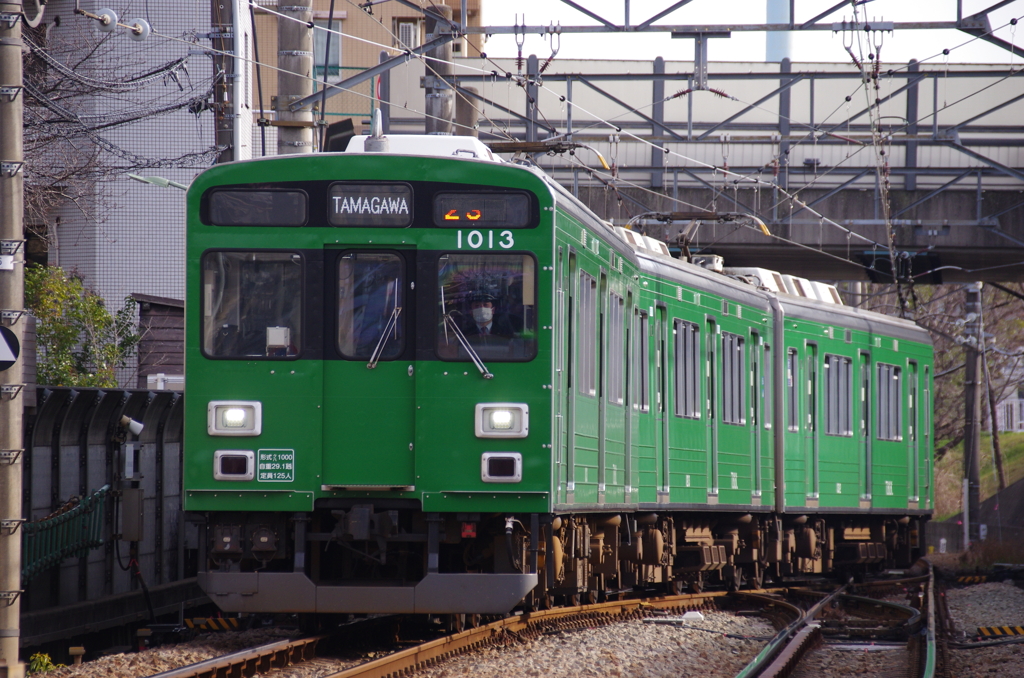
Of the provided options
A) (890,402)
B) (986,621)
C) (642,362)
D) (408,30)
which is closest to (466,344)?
(642,362)

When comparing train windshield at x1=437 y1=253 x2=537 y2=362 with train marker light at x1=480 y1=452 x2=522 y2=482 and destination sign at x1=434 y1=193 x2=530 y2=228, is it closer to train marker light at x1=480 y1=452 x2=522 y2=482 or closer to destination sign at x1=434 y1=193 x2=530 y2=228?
destination sign at x1=434 y1=193 x2=530 y2=228

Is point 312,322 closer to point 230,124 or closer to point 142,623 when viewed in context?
point 142,623

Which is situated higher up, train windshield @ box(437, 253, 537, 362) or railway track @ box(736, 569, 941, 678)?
train windshield @ box(437, 253, 537, 362)

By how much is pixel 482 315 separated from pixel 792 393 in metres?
8.37

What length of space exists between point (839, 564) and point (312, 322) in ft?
39.2

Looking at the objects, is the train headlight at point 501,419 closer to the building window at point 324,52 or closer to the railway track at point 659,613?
the railway track at point 659,613

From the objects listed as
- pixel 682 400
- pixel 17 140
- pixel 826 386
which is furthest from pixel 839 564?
pixel 17 140

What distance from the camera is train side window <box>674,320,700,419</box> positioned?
43.5ft

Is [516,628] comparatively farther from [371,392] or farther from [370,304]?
[370,304]

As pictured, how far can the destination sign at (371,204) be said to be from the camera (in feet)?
28.2

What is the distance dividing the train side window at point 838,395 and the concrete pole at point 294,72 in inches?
289

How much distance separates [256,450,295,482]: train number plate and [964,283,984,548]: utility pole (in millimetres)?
21543

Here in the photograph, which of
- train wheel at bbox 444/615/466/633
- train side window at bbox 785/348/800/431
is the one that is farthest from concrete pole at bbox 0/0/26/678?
train side window at bbox 785/348/800/431

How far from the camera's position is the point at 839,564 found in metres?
18.6
